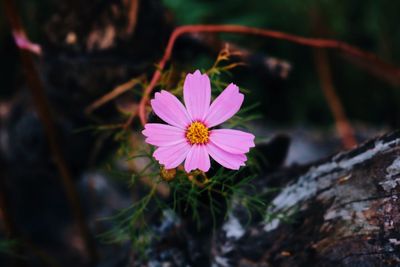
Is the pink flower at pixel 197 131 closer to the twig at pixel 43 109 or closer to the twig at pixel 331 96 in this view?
the twig at pixel 43 109

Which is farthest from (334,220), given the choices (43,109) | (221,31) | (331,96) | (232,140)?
(331,96)

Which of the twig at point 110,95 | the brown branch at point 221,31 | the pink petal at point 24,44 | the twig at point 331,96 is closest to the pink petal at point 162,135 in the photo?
the brown branch at point 221,31

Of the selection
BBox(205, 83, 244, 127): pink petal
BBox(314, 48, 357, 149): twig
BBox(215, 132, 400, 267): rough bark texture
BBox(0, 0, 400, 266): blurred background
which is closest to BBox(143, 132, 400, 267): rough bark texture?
BBox(215, 132, 400, 267): rough bark texture

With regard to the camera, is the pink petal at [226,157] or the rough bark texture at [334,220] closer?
the pink petal at [226,157]

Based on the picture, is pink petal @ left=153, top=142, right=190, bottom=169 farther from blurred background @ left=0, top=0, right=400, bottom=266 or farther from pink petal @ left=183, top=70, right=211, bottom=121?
blurred background @ left=0, top=0, right=400, bottom=266

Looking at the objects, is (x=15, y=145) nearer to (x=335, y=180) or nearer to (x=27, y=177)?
(x=27, y=177)

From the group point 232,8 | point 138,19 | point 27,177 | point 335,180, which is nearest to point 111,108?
point 138,19

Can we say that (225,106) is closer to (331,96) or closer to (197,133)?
(197,133)
